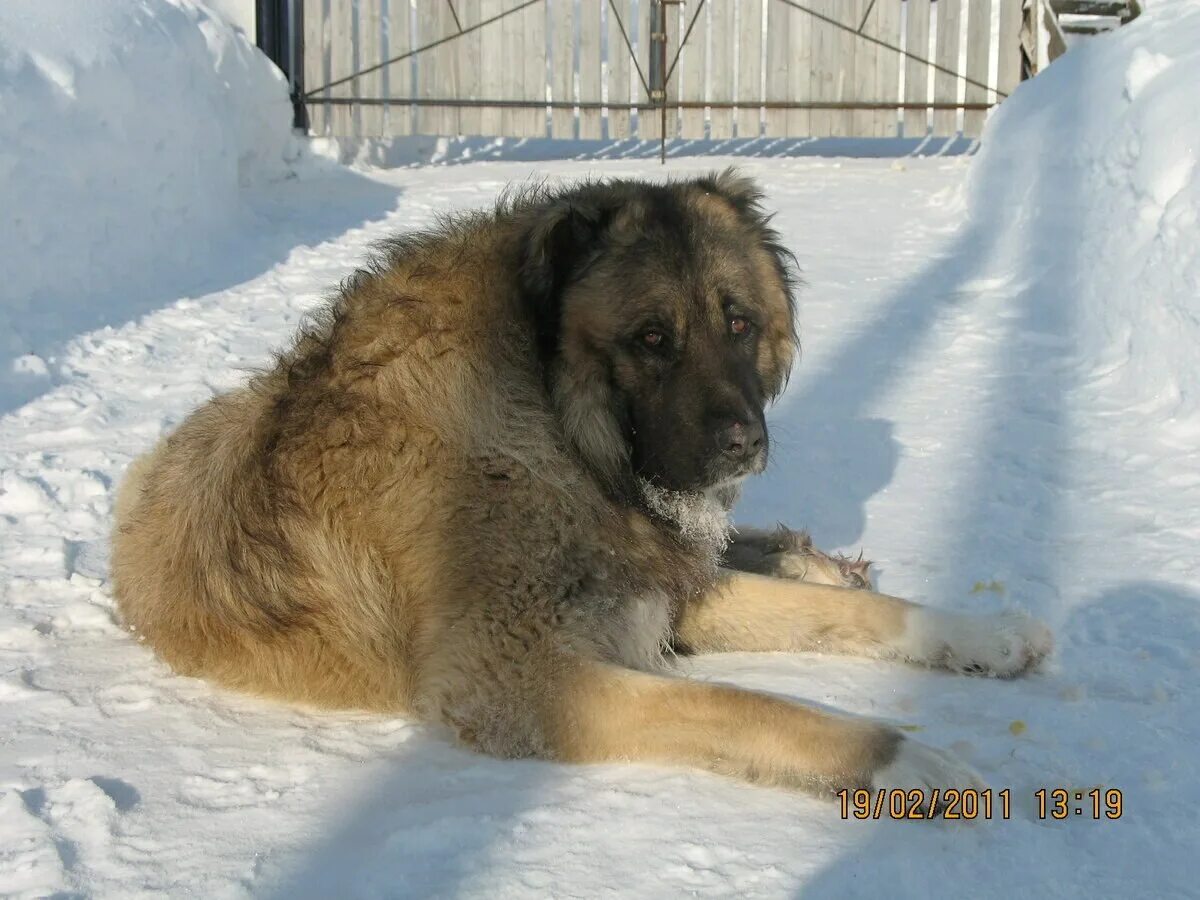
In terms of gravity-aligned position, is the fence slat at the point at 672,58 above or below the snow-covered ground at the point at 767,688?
above

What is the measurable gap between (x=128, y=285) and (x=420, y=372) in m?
5.35

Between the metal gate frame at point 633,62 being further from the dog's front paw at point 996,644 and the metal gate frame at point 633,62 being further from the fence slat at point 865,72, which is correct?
the dog's front paw at point 996,644

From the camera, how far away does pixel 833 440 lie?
565 centimetres

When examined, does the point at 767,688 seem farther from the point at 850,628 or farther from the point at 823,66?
the point at 823,66

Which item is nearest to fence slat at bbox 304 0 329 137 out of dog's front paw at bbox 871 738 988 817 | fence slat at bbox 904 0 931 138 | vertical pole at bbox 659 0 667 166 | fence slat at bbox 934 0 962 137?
vertical pole at bbox 659 0 667 166

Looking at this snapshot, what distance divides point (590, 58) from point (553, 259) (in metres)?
9.84

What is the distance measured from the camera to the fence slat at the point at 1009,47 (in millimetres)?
12312

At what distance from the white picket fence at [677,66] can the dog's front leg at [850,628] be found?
31.9 feet

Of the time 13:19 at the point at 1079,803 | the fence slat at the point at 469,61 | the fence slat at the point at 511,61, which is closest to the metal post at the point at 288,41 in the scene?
the fence slat at the point at 469,61

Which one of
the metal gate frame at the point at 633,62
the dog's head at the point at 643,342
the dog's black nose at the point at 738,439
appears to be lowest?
the dog's black nose at the point at 738,439

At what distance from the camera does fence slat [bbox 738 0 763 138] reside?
40.9 feet

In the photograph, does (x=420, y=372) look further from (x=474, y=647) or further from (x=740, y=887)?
(x=740, y=887)

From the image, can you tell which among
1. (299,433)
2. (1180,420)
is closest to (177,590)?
(299,433)

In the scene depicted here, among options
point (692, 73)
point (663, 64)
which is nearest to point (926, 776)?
point (663, 64)
